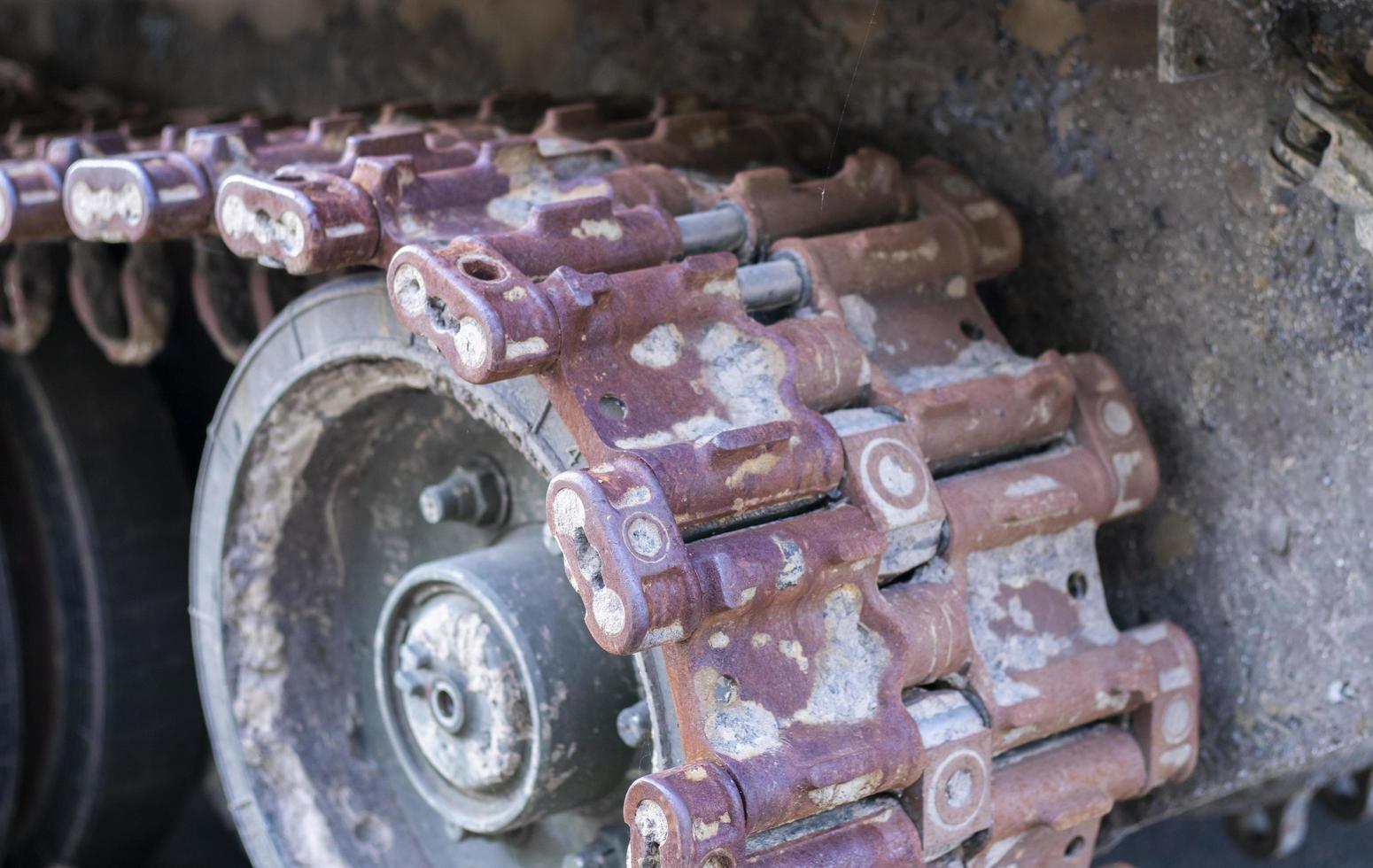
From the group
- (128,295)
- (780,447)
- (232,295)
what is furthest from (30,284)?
(780,447)

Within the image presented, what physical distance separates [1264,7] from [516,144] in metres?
0.57

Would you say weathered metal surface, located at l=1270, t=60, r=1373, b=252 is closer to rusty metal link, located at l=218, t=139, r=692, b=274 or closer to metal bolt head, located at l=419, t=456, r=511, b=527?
rusty metal link, located at l=218, t=139, r=692, b=274

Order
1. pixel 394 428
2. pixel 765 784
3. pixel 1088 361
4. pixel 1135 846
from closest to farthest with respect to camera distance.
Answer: pixel 765 784 < pixel 1088 361 < pixel 394 428 < pixel 1135 846

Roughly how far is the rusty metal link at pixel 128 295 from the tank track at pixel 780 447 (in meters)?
0.40

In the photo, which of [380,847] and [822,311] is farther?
[380,847]

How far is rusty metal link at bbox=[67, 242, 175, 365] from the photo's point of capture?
1.87m

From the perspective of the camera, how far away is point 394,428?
5.16 feet

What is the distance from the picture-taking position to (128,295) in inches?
73.5

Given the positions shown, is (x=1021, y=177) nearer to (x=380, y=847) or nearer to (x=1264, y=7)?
(x=1264, y=7)

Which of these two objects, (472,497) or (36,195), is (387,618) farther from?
(36,195)

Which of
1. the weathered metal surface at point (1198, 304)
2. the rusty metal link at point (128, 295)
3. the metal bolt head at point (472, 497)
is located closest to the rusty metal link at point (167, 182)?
the metal bolt head at point (472, 497)

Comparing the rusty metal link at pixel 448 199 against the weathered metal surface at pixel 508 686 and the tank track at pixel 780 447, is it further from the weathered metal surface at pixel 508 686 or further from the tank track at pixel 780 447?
the weathered metal surface at pixel 508 686

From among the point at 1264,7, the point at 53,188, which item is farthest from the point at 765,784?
the point at 53,188

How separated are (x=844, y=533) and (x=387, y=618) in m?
0.59
